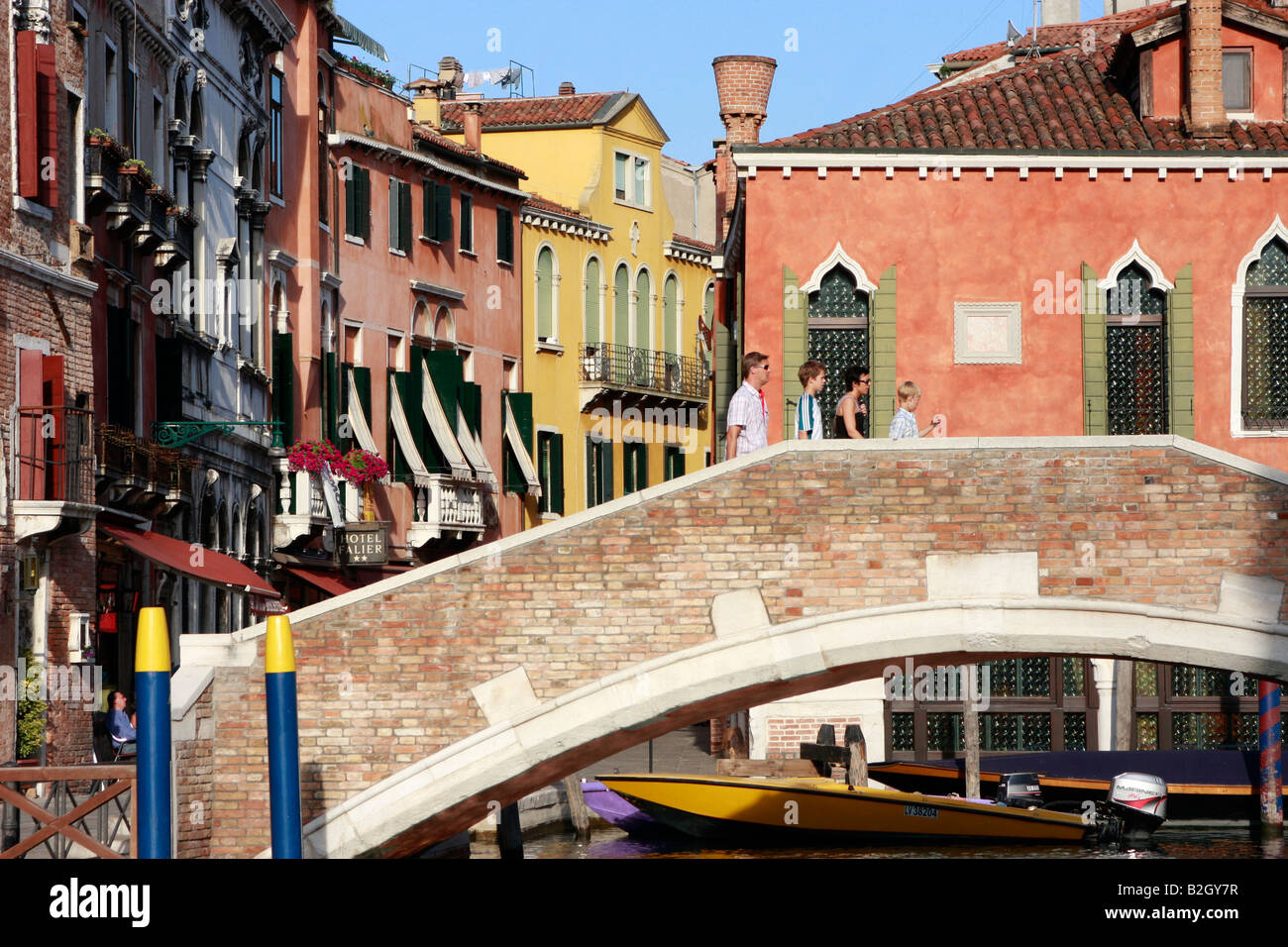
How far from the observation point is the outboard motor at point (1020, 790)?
2102 cm

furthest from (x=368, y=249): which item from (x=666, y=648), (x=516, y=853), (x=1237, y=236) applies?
(x=666, y=648)

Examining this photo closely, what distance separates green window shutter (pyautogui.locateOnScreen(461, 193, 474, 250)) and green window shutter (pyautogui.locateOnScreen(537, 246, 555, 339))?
7.70 feet

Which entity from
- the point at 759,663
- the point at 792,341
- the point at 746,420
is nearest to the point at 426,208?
the point at 792,341

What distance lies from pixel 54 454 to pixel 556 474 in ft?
→ 60.6

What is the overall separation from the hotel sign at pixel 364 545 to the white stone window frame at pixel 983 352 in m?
10.0

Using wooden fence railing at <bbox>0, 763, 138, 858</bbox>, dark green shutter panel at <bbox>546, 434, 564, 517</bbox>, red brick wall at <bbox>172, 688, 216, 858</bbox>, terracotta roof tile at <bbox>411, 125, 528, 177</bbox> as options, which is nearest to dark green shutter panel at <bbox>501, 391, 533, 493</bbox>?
dark green shutter panel at <bbox>546, 434, 564, 517</bbox>

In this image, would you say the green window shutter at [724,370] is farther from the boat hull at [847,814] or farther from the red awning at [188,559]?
the red awning at [188,559]

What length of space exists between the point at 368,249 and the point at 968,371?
12904 mm

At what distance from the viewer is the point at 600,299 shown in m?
35.7

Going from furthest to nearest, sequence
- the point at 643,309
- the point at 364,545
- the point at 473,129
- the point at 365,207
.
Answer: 1. the point at 643,309
2. the point at 473,129
3. the point at 365,207
4. the point at 364,545

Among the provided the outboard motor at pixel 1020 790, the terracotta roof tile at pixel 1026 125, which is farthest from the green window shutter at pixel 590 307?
the outboard motor at pixel 1020 790

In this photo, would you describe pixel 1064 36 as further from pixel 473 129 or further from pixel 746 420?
pixel 746 420

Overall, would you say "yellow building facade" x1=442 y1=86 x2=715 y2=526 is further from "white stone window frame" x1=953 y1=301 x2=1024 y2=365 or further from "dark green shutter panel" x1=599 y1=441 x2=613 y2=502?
"white stone window frame" x1=953 y1=301 x2=1024 y2=365

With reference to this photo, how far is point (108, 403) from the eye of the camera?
17.6 m
